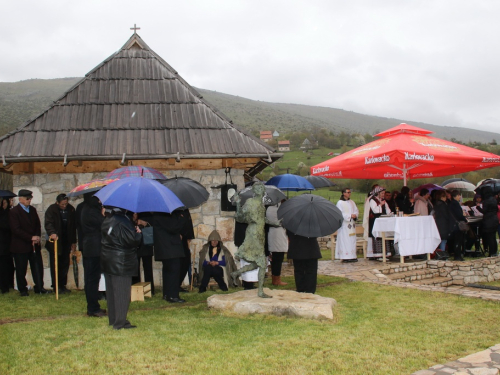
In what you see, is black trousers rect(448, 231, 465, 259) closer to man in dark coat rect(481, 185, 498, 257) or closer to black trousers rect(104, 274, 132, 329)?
man in dark coat rect(481, 185, 498, 257)

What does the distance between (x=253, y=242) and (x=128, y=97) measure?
496 centimetres

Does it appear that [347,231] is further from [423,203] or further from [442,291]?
[442,291]

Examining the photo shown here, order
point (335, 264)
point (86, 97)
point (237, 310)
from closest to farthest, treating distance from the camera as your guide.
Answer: point (237, 310) → point (86, 97) → point (335, 264)

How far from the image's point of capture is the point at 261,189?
277 inches

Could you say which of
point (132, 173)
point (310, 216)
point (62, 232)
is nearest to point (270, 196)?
point (310, 216)

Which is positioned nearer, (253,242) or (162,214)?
(253,242)

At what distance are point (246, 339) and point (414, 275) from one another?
616cm

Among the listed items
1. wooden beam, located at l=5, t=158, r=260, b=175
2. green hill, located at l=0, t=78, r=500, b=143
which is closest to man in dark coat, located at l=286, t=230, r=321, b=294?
wooden beam, located at l=5, t=158, r=260, b=175

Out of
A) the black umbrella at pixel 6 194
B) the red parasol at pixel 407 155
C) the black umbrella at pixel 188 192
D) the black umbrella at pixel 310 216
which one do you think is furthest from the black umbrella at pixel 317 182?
the black umbrella at pixel 6 194

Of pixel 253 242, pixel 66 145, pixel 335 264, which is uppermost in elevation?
pixel 66 145

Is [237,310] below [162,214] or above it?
below

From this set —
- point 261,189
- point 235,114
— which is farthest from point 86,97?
point 235,114

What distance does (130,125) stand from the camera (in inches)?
382

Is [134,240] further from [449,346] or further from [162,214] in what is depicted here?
[449,346]
